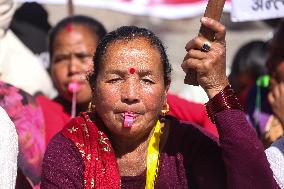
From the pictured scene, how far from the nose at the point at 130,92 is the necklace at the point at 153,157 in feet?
0.66

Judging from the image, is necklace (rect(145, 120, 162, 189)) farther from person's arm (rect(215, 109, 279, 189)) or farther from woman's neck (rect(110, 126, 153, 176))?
person's arm (rect(215, 109, 279, 189))

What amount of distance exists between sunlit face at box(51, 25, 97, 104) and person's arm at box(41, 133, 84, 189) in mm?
1250

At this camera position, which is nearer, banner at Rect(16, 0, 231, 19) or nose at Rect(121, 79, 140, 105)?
nose at Rect(121, 79, 140, 105)

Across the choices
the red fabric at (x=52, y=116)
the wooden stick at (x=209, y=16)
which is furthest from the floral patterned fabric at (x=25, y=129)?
the wooden stick at (x=209, y=16)

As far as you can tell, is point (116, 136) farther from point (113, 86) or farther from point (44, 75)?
point (44, 75)

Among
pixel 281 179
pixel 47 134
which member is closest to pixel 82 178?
pixel 281 179

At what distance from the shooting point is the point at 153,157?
2.80 metres

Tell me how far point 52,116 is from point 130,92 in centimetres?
123

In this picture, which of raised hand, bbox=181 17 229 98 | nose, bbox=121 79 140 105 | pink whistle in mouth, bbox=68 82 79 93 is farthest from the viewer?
pink whistle in mouth, bbox=68 82 79 93

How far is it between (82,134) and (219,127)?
505 millimetres

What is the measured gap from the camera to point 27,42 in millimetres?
5363

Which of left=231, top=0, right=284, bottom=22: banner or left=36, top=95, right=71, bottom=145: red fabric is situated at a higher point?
left=231, top=0, right=284, bottom=22: banner

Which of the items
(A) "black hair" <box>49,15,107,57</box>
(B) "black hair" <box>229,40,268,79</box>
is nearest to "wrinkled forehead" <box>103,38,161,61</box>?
(A) "black hair" <box>49,15,107,57</box>

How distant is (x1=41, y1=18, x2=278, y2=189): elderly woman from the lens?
2596mm
